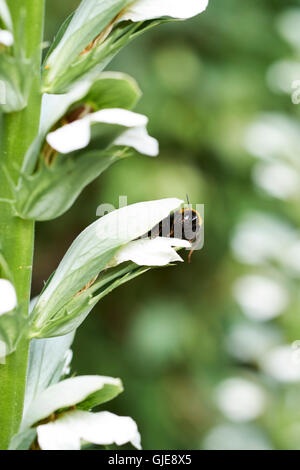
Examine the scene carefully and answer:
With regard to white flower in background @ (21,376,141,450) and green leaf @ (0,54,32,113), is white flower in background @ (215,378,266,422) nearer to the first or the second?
white flower in background @ (21,376,141,450)

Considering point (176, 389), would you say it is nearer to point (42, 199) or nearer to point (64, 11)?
point (64, 11)

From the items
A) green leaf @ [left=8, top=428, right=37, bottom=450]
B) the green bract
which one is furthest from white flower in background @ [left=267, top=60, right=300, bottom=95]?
green leaf @ [left=8, top=428, right=37, bottom=450]

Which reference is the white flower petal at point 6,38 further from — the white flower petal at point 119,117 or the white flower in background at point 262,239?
the white flower in background at point 262,239

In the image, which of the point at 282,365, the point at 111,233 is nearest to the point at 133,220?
the point at 111,233

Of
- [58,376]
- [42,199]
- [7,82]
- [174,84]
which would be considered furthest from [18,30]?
[174,84]

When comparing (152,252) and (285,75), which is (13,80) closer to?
(152,252)

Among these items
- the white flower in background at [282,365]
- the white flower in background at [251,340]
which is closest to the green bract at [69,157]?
the white flower in background at [282,365]

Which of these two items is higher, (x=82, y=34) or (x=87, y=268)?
(x=82, y=34)

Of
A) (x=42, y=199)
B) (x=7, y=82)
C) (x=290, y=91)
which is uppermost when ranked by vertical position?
(x=290, y=91)
